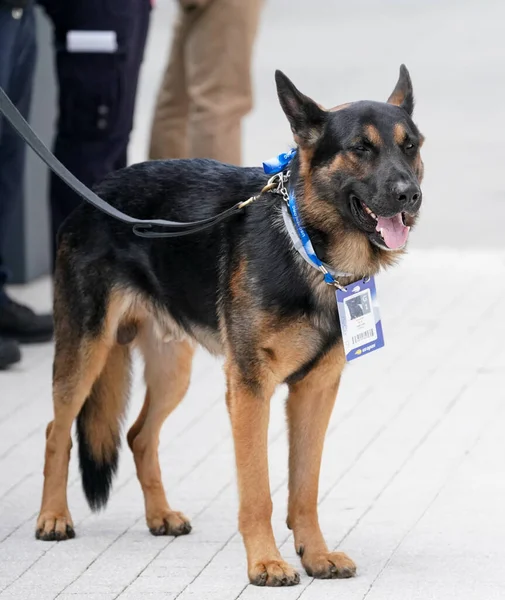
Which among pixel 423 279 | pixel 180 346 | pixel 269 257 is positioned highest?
pixel 269 257

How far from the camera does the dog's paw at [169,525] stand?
4.61m

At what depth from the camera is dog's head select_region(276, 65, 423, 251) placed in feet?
12.6

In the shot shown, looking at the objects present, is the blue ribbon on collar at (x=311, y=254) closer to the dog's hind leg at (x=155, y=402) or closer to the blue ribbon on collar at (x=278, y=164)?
the blue ribbon on collar at (x=278, y=164)

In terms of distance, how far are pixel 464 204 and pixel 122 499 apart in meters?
5.61

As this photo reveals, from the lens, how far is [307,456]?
4332mm

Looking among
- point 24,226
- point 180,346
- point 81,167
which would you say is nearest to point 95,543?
point 180,346

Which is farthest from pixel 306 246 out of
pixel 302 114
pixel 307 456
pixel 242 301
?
pixel 307 456

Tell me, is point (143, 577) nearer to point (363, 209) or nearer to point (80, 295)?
point (80, 295)

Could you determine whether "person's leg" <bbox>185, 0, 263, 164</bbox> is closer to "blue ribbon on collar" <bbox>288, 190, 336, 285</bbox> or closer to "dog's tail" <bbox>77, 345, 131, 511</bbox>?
"dog's tail" <bbox>77, 345, 131, 511</bbox>

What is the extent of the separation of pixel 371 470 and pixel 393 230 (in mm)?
1528

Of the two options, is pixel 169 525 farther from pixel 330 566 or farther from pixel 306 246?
pixel 306 246

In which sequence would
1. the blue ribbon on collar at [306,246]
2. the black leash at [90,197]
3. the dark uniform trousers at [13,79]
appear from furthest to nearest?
the dark uniform trousers at [13,79]
the black leash at [90,197]
the blue ribbon on collar at [306,246]

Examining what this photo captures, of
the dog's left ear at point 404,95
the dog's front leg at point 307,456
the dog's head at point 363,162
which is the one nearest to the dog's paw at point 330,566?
the dog's front leg at point 307,456

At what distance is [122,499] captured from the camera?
4.98 m
